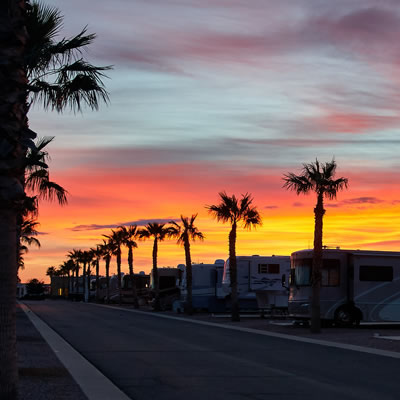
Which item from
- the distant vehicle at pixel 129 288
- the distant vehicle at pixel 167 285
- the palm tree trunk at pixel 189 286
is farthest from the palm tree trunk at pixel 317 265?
the distant vehicle at pixel 129 288

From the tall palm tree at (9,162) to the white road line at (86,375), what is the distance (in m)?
3.29

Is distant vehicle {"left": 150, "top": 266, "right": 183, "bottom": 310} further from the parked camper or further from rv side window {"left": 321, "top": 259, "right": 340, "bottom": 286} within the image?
rv side window {"left": 321, "top": 259, "right": 340, "bottom": 286}

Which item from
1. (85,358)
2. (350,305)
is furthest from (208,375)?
(350,305)

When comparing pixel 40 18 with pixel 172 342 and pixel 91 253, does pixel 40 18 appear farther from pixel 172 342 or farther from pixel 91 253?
pixel 91 253

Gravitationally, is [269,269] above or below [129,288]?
above

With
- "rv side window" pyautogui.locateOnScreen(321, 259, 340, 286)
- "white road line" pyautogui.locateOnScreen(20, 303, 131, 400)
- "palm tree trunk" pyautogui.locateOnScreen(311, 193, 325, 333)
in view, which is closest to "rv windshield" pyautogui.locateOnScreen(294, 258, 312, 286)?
"rv side window" pyautogui.locateOnScreen(321, 259, 340, 286)

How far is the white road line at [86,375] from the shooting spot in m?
13.6

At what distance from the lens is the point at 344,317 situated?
36.8m

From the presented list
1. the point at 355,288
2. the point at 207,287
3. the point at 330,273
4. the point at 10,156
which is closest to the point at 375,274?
the point at 355,288

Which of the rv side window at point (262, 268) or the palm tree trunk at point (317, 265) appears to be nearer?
the palm tree trunk at point (317, 265)

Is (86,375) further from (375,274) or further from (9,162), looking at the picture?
(375,274)

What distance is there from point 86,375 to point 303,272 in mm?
22543

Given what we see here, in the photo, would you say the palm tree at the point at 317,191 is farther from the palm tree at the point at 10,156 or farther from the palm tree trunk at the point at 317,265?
the palm tree at the point at 10,156

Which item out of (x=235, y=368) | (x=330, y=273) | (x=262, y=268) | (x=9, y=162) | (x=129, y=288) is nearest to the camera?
(x=9, y=162)
